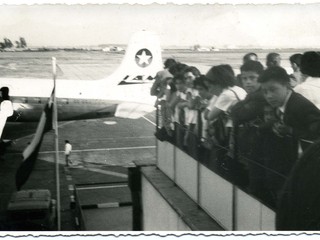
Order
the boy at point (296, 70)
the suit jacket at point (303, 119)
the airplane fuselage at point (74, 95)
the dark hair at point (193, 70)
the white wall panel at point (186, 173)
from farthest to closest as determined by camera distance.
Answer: the airplane fuselage at point (74, 95)
the white wall panel at point (186, 173)
the dark hair at point (193, 70)
the boy at point (296, 70)
the suit jacket at point (303, 119)

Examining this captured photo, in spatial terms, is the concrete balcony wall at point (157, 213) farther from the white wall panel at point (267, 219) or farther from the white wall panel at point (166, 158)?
the white wall panel at point (267, 219)

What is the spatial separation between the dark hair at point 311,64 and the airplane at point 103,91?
237 centimetres

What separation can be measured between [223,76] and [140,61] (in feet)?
9.71

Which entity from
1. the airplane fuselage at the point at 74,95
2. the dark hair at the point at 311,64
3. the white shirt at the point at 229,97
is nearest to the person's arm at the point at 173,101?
the white shirt at the point at 229,97

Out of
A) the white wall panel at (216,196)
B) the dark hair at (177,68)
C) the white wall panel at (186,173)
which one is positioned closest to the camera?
the white wall panel at (216,196)

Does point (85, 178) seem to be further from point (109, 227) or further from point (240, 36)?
point (240, 36)

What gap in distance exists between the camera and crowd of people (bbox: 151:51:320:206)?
2.24 m

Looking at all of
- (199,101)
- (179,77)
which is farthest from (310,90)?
(179,77)

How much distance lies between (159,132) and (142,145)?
4249 mm

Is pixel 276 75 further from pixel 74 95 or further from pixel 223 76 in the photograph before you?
pixel 74 95

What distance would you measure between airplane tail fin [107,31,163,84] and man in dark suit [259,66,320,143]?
1.76m

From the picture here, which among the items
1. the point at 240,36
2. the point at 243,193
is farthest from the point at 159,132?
the point at 243,193

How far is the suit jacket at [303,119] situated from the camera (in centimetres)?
216

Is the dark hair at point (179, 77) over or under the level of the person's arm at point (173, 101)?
over
